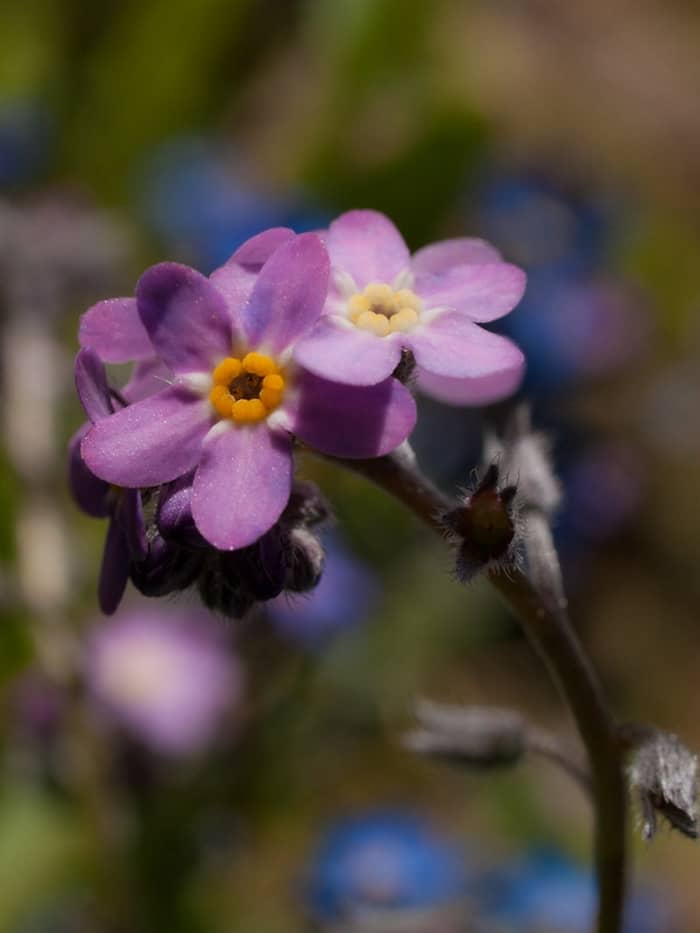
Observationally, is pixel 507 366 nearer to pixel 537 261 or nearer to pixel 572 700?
pixel 572 700

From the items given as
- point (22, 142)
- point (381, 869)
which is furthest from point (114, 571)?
point (22, 142)

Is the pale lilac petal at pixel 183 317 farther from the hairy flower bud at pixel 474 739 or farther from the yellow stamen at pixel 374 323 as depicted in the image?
the hairy flower bud at pixel 474 739

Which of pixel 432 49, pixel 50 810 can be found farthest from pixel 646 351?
pixel 50 810

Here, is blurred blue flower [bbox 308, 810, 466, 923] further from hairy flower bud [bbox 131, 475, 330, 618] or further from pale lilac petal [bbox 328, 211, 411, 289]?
pale lilac petal [bbox 328, 211, 411, 289]

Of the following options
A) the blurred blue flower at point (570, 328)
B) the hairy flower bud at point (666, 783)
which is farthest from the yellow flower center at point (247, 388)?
the blurred blue flower at point (570, 328)

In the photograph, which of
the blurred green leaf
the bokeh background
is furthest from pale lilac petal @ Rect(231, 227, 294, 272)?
the blurred green leaf

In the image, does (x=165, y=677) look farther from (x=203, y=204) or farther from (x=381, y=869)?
(x=203, y=204)
